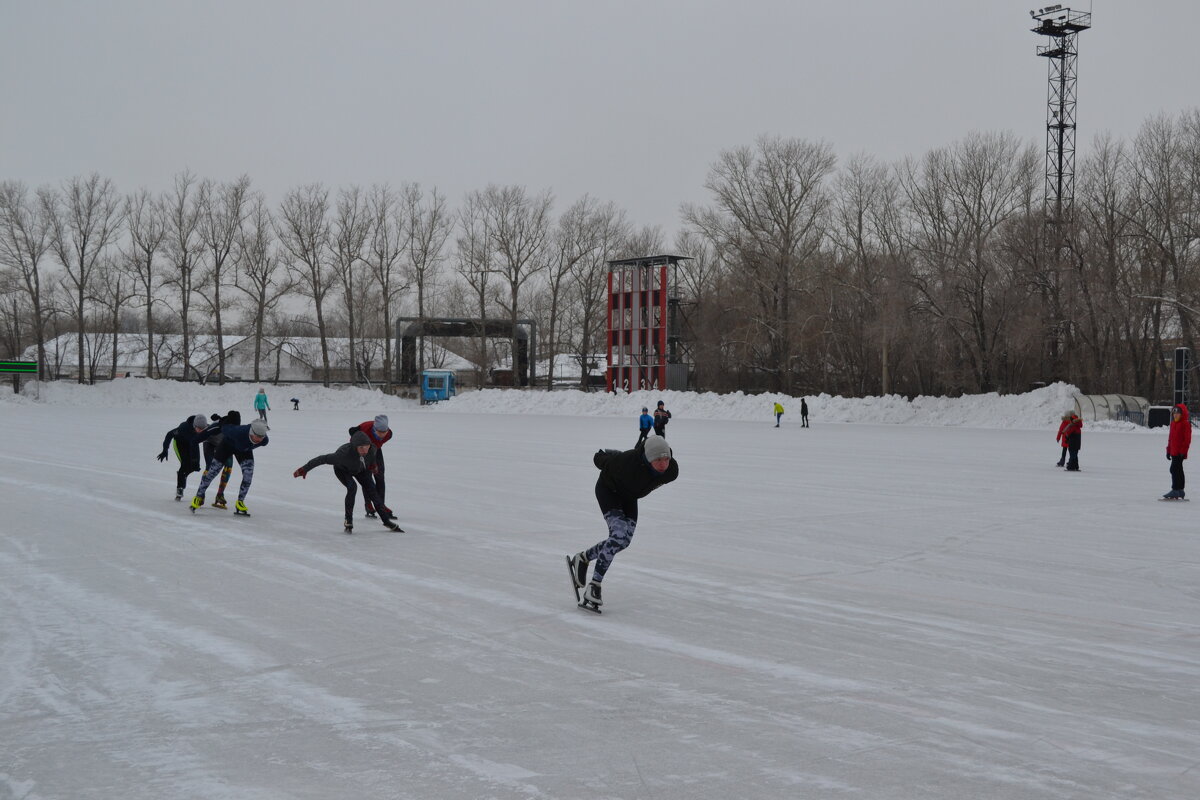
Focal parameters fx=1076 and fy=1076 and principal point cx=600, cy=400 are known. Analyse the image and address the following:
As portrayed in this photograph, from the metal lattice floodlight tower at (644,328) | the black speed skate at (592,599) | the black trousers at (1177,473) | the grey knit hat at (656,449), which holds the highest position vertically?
the metal lattice floodlight tower at (644,328)

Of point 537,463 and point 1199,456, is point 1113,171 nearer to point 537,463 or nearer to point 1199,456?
point 1199,456

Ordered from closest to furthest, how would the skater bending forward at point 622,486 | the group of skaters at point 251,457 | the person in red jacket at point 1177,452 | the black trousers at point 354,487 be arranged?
the skater bending forward at point 622,486, the group of skaters at point 251,457, the black trousers at point 354,487, the person in red jacket at point 1177,452

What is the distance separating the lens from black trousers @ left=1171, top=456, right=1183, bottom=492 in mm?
16031

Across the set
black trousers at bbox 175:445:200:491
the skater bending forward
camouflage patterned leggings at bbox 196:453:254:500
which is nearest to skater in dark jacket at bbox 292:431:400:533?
camouflage patterned leggings at bbox 196:453:254:500

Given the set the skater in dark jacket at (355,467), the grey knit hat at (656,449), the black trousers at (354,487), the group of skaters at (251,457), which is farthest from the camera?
Answer: the black trousers at (354,487)

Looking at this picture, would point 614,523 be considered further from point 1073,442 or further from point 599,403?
point 599,403

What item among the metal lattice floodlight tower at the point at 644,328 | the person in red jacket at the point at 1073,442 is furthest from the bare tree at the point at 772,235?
the person in red jacket at the point at 1073,442

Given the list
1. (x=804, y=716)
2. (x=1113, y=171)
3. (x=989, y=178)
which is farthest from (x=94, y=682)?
(x=989, y=178)

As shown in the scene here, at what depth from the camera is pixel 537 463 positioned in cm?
2294

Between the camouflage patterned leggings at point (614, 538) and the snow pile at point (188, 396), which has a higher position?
the snow pile at point (188, 396)

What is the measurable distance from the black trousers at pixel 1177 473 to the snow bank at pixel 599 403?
23543 millimetres

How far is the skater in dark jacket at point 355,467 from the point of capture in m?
11.9

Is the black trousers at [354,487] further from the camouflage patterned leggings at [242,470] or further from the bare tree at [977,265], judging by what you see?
the bare tree at [977,265]

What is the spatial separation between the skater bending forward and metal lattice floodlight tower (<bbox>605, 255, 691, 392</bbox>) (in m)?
51.6
